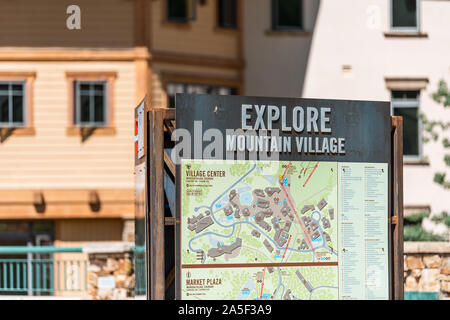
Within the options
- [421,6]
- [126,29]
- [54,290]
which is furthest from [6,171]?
[421,6]

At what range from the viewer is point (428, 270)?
54.2ft

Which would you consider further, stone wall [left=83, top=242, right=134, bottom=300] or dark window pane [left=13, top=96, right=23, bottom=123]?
dark window pane [left=13, top=96, right=23, bottom=123]

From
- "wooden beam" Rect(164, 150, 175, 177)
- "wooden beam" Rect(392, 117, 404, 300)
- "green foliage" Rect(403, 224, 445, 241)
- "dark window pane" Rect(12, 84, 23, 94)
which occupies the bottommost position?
"green foliage" Rect(403, 224, 445, 241)

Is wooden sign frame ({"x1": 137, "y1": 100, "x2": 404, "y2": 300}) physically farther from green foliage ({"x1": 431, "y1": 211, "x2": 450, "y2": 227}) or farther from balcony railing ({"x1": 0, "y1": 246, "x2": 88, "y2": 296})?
green foliage ({"x1": 431, "y1": 211, "x2": 450, "y2": 227})

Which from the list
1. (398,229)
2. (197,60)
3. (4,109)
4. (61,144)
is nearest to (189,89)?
(197,60)

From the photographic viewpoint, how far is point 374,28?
25078 millimetres

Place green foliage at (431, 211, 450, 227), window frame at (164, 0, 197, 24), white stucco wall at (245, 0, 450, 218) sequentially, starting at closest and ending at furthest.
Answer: green foliage at (431, 211, 450, 227)
window frame at (164, 0, 197, 24)
white stucco wall at (245, 0, 450, 218)

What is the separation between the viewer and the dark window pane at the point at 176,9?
23.6m

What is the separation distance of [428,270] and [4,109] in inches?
512

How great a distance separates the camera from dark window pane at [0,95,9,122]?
2309 cm

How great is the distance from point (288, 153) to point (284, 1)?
57.8ft

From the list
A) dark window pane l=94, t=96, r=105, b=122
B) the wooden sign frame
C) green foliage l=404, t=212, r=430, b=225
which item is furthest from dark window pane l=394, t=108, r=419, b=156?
the wooden sign frame

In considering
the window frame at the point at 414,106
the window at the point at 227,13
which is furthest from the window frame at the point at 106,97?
the window frame at the point at 414,106

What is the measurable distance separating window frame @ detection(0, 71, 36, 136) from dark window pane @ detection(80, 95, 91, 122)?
4.58 ft
